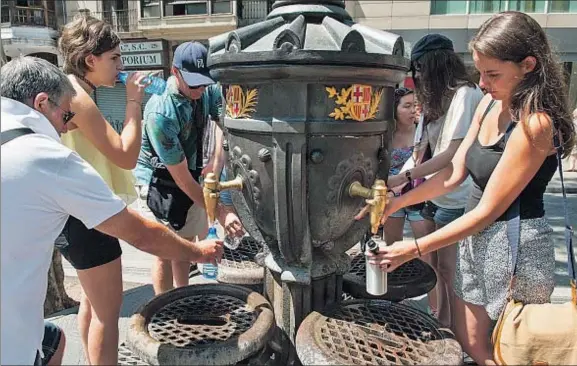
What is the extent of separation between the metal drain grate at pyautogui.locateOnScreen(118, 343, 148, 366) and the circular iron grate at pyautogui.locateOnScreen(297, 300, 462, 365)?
82 centimetres

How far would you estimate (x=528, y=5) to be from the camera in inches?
526

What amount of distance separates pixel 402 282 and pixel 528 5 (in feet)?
44.3

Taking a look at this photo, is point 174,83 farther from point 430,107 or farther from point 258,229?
point 430,107

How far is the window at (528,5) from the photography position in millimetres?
12812

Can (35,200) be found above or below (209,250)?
above

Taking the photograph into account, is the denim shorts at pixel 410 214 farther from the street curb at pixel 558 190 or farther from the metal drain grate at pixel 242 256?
the street curb at pixel 558 190

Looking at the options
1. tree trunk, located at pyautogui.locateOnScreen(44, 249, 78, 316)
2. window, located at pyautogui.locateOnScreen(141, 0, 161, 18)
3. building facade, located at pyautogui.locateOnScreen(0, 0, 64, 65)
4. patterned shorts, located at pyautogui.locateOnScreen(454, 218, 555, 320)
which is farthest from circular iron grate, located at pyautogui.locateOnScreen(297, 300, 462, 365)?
building facade, located at pyautogui.locateOnScreen(0, 0, 64, 65)

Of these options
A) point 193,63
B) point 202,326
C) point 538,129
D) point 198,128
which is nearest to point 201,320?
point 202,326

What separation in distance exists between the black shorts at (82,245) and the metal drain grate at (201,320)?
0.39 m

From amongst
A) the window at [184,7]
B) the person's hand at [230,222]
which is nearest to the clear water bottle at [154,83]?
the person's hand at [230,222]

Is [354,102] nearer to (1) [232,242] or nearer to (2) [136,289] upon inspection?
(1) [232,242]

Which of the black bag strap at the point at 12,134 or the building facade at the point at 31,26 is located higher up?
the building facade at the point at 31,26

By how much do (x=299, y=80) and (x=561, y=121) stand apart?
1023mm

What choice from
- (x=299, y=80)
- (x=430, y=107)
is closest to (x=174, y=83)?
(x=299, y=80)
